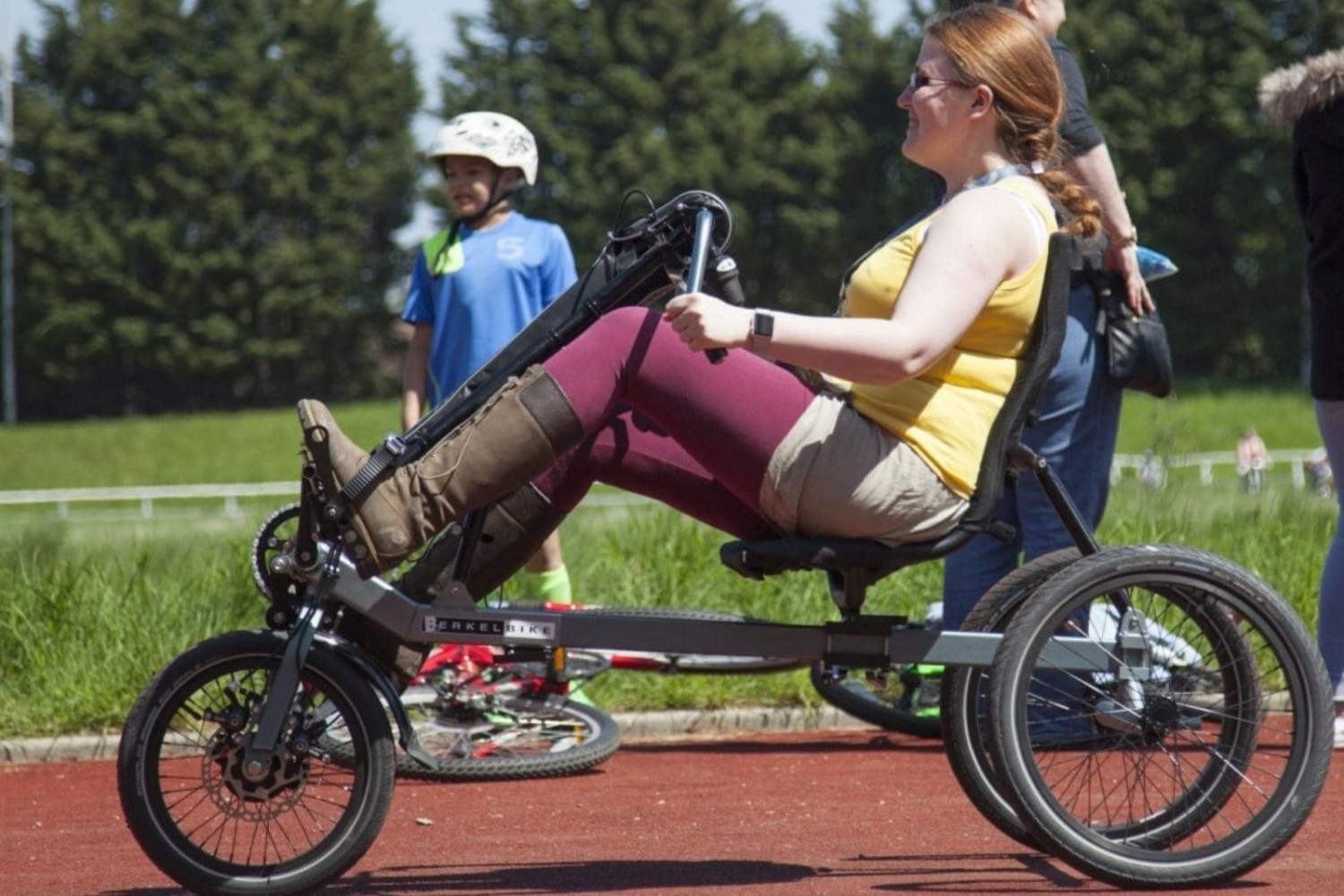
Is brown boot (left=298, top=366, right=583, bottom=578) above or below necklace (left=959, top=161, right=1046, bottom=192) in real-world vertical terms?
below

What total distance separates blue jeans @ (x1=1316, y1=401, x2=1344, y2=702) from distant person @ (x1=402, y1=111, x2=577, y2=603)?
2.29 metres

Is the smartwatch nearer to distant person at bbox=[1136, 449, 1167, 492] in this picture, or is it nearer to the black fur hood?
the black fur hood

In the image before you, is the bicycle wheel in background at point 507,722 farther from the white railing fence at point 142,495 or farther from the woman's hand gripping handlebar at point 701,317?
the white railing fence at point 142,495

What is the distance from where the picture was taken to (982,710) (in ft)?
14.0

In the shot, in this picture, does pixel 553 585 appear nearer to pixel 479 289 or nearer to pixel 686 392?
pixel 479 289

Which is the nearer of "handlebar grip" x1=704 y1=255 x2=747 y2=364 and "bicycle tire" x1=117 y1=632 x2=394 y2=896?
"bicycle tire" x1=117 y1=632 x2=394 y2=896

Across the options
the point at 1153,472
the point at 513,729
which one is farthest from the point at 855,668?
the point at 1153,472

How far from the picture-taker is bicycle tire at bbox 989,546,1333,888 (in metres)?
3.93

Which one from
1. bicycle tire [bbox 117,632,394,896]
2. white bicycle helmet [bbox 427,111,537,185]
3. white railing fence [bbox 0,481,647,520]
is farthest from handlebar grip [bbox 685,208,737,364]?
white railing fence [bbox 0,481,647,520]

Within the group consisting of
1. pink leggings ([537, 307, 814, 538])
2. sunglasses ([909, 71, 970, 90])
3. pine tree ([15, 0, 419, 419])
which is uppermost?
pine tree ([15, 0, 419, 419])

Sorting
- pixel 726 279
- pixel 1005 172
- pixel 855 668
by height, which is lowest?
pixel 855 668

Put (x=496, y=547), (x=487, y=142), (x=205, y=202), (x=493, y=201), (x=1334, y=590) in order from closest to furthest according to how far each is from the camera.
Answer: (x=496, y=547), (x=1334, y=590), (x=487, y=142), (x=493, y=201), (x=205, y=202)

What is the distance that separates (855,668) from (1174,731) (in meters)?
0.67

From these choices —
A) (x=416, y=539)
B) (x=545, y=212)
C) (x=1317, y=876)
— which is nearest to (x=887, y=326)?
(x=416, y=539)
